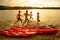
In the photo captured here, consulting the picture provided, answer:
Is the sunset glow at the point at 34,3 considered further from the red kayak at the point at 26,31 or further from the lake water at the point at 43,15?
the red kayak at the point at 26,31

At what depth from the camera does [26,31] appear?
5.57 ft

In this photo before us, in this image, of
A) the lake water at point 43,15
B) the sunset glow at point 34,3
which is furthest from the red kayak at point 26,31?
the sunset glow at point 34,3

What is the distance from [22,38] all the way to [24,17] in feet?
0.85

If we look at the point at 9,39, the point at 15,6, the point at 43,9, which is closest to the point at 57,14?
the point at 43,9

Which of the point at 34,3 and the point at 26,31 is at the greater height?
the point at 34,3

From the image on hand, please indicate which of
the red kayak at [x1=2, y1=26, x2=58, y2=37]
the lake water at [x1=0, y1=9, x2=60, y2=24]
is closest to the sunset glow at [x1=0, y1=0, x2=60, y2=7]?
the lake water at [x1=0, y1=9, x2=60, y2=24]

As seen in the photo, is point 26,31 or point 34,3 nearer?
point 26,31

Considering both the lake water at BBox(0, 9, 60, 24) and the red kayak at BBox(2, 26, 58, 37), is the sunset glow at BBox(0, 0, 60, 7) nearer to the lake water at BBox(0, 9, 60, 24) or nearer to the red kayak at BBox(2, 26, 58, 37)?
the lake water at BBox(0, 9, 60, 24)

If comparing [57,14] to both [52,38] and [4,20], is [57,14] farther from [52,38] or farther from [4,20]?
[4,20]

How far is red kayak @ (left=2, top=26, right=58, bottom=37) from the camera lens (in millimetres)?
1672

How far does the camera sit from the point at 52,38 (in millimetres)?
1618

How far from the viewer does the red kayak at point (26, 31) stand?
1.67 m

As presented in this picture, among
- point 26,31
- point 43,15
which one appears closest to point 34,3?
point 43,15

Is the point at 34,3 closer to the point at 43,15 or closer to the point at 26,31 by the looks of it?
the point at 43,15
